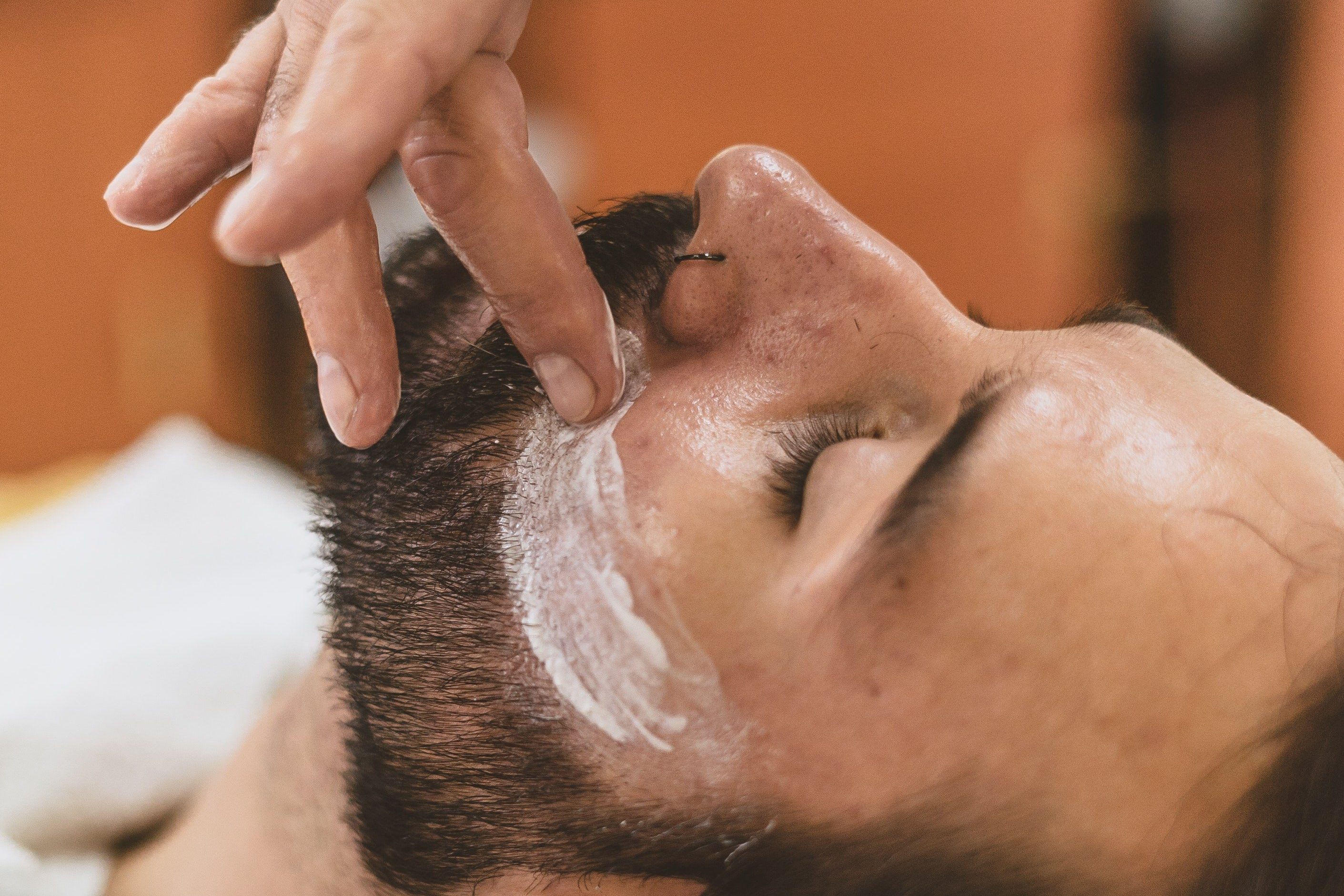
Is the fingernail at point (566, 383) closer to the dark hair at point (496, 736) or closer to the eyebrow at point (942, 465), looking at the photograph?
the dark hair at point (496, 736)

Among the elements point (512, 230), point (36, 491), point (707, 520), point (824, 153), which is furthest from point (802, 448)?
point (824, 153)

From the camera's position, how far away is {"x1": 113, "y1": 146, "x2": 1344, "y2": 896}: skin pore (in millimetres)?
522

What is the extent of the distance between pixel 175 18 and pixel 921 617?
2.58 m

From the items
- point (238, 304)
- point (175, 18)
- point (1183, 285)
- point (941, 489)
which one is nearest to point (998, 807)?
point (941, 489)

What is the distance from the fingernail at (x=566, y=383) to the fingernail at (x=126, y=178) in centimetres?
27

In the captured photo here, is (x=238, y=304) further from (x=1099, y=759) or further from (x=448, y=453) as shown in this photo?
(x=1099, y=759)

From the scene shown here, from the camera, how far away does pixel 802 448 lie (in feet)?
1.94

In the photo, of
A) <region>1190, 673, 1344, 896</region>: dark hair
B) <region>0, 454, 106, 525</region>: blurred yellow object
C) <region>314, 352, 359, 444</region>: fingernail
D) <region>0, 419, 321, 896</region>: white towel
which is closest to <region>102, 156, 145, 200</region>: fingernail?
<region>314, 352, 359, 444</region>: fingernail

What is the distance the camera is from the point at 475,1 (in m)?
0.56

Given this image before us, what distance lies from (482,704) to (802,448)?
10.0 inches

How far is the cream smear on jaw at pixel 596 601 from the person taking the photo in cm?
56

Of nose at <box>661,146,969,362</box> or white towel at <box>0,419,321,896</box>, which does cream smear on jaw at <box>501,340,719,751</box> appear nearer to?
nose at <box>661,146,969,362</box>

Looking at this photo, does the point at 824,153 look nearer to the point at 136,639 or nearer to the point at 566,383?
the point at 136,639

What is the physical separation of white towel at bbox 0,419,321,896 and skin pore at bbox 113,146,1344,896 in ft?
1.51
